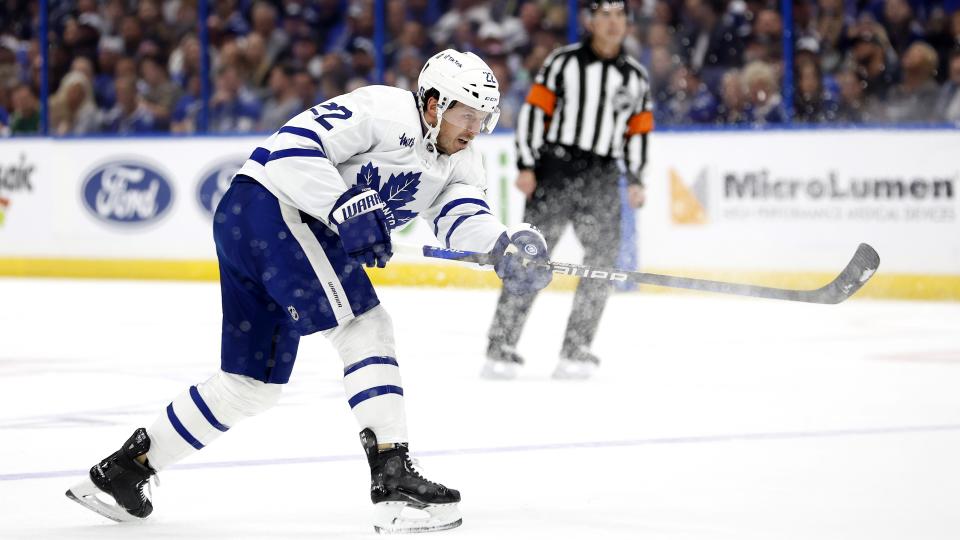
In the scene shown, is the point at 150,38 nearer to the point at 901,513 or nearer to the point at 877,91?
the point at 877,91

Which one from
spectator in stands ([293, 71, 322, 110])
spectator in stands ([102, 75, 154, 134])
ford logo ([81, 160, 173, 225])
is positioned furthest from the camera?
spectator in stands ([102, 75, 154, 134])

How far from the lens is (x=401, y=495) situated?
9.75 ft

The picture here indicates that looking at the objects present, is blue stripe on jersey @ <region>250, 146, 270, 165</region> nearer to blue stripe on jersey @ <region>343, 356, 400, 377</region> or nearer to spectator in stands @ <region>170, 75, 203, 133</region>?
blue stripe on jersey @ <region>343, 356, 400, 377</region>

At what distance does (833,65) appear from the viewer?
8547 mm

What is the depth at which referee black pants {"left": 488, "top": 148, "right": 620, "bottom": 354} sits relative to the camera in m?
5.61

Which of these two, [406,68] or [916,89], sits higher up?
[406,68]

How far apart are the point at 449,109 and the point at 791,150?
5777 millimetres

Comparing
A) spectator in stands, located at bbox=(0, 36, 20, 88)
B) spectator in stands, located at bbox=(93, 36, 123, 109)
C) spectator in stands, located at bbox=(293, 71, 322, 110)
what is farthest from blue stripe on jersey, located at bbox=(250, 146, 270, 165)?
spectator in stands, located at bbox=(0, 36, 20, 88)

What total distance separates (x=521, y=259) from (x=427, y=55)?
21.5 ft

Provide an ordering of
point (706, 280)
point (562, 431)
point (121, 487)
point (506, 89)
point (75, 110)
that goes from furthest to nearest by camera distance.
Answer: point (75, 110)
point (506, 89)
point (562, 431)
point (706, 280)
point (121, 487)

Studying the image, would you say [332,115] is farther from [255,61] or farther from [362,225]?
[255,61]

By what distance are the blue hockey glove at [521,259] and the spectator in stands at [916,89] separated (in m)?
5.51

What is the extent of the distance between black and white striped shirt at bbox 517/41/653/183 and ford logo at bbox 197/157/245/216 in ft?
14.8

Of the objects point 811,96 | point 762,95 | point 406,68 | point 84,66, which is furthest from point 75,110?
point 811,96
